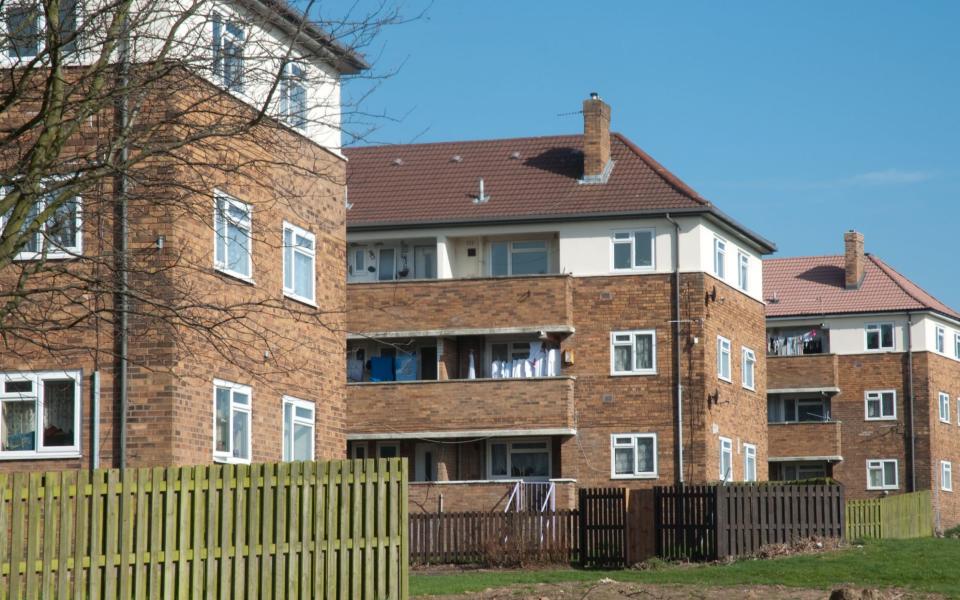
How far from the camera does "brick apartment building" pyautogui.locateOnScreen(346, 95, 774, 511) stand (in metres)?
43.4

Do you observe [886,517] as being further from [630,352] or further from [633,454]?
[630,352]

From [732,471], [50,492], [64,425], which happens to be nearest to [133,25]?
[50,492]

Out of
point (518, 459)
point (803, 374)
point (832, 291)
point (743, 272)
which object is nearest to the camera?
point (518, 459)

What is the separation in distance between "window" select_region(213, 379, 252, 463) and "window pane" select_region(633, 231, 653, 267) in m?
21.4

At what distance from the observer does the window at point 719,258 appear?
4556cm

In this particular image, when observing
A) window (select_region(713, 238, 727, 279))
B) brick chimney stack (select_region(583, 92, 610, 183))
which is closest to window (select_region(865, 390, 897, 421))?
window (select_region(713, 238, 727, 279))

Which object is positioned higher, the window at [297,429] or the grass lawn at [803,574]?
the window at [297,429]

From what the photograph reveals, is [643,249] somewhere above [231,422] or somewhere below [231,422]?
above

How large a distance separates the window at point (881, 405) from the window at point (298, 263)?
41256mm

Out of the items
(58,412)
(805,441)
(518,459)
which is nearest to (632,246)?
(518,459)

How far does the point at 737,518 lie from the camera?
29625mm

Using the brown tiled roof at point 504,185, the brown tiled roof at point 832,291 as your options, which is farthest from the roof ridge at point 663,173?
the brown tiled roof at point 832,291

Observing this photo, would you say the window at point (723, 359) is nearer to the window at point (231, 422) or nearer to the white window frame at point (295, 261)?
the white window frame at point (295, 261)

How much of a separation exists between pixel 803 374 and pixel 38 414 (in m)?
41.7
